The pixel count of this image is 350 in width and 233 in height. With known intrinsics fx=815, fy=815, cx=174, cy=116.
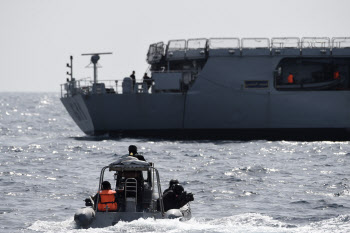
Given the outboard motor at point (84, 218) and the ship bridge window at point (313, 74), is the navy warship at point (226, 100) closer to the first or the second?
the ship bridge window at point (313, 74)

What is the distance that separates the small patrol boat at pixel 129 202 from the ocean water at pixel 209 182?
357 millimetres

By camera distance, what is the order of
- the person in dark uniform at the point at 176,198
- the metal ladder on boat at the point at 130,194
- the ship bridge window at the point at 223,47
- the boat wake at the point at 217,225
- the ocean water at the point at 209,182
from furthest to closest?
the ship bridge window at the point at 223,47
the ocean water at the point at 209,182
the person in dark uniform at the point at 176,198
the metal ladder on boat at the point at 130,194
the boat wake at the point at 217,225

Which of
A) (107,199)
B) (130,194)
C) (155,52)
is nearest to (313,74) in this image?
(155,52)

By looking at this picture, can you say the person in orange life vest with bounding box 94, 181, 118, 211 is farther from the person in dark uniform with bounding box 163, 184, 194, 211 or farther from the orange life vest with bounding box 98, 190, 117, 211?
the person in dark uniform with bounding box 163, 184, 194, 211

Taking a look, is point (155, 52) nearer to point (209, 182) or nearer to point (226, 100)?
point (226, 100)

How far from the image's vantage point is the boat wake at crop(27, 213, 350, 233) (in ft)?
74.0

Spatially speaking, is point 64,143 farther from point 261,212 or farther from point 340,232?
point 340,232

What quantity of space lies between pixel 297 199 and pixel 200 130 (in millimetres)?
33311

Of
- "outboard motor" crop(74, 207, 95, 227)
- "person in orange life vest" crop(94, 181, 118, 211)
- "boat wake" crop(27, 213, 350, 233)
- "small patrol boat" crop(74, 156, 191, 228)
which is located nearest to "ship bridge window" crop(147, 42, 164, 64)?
"small patrol boat" crop(74, 156, 191, 228)

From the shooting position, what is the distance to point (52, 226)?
79.6 feet

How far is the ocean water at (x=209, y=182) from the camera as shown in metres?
24.9

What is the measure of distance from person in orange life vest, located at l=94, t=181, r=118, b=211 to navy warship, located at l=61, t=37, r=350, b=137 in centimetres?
3895

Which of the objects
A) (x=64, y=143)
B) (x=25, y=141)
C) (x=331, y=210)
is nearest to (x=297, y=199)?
(x=331, y=210)

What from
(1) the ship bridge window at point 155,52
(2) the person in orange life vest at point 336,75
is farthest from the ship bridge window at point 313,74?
(1) the ship bridge window at point 155,52
